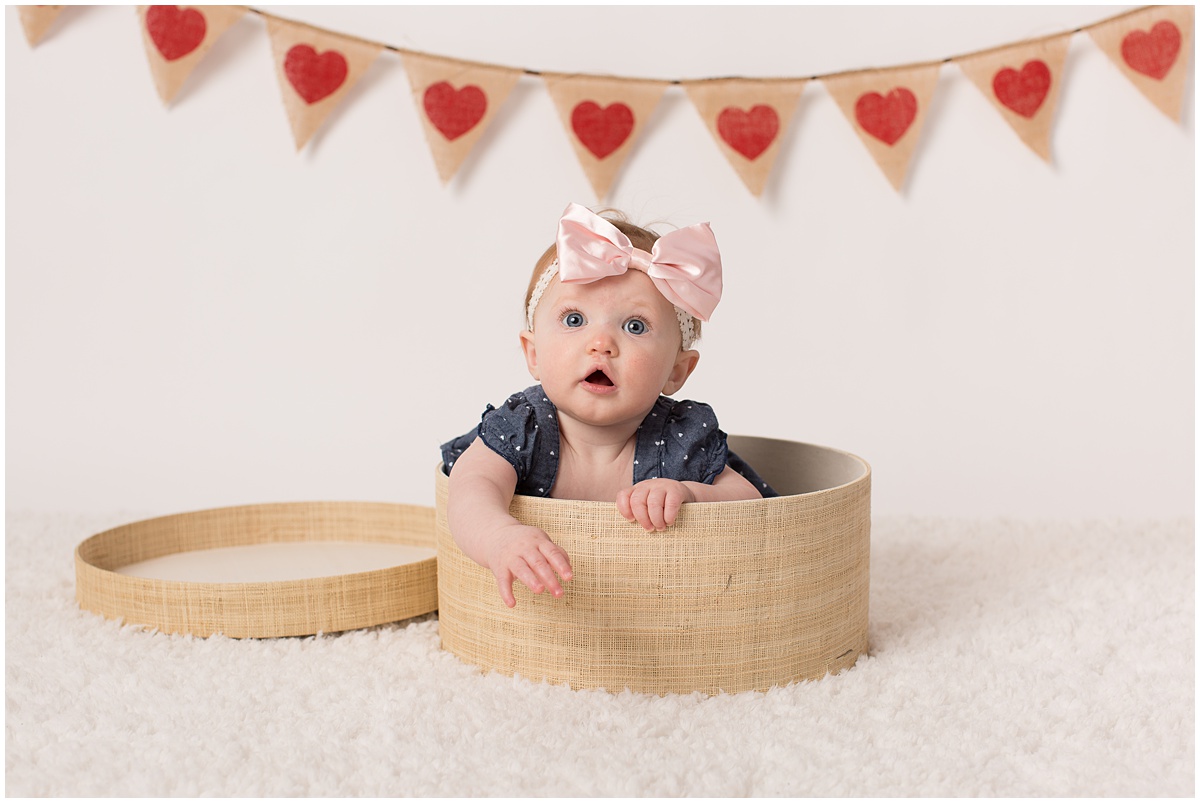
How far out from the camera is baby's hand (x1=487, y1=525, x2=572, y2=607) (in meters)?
1.00

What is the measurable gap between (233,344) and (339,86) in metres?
0.53

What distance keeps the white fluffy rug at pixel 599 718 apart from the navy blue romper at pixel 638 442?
0.75ft

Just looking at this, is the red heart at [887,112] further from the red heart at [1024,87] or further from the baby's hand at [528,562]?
the baby's hand at [528,562]

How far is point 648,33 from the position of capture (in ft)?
6.73

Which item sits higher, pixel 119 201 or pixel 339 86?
pixel 339 86

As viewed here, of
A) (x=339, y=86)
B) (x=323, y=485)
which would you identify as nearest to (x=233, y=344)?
(x=323, y=485)

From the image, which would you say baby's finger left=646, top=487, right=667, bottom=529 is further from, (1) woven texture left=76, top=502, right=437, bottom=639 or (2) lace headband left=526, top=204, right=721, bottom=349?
(1) woven texture left=76, top=502, right=437, bottom=639

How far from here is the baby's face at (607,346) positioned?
1201 mm

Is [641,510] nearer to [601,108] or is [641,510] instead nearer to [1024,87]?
[601,108]

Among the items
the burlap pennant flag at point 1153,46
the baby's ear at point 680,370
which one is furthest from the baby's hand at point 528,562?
the burlap pennant flag at point 1153,46

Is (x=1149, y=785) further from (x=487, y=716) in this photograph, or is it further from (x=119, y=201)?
(x=119, y=201)

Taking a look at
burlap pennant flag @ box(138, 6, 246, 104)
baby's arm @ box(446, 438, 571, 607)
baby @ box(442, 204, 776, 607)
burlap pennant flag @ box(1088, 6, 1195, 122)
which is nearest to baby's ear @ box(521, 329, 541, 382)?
baby @ box(442, 204, 776, 607)

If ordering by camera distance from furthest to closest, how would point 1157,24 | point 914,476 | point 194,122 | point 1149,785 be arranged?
point 914,476 < point 194,122 < point 1157,24 < point 1149,785

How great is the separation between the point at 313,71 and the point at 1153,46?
145 cm
